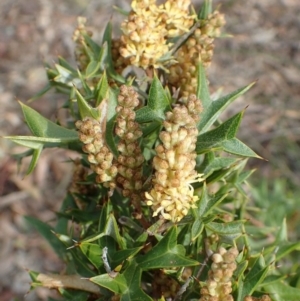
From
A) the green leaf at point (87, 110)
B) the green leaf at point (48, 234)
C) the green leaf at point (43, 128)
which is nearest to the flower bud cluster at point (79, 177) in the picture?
the green leaf at point (48, 234)

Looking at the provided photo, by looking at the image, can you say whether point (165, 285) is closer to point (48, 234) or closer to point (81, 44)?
point (48, 234)

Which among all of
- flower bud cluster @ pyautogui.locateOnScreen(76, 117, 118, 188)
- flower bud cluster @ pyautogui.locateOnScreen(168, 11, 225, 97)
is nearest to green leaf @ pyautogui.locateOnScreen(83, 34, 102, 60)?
flower bud cluster @ pyautogui.locateOnScreen(168, 11, 225, 97)

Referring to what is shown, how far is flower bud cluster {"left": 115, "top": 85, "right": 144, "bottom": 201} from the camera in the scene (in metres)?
1.30

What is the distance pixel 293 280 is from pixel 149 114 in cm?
87

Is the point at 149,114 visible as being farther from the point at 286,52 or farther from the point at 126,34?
the point at 286,52

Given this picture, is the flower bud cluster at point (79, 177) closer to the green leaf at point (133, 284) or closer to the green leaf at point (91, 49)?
the green leaf at point (91, 49)

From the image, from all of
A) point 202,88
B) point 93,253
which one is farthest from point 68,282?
point 202,88

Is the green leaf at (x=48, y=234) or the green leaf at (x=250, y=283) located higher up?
the green leaf at (x=250, y=283)

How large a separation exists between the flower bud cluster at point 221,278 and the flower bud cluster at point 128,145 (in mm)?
271

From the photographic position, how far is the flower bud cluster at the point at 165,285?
1.47 m

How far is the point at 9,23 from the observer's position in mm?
5773

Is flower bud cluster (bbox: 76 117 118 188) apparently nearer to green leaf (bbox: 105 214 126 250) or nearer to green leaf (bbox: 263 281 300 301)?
green leaf (bbox: 105 214 126 250)

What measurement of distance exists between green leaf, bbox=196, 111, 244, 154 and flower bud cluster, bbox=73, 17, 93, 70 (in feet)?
1.98

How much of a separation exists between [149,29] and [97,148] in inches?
17.9
